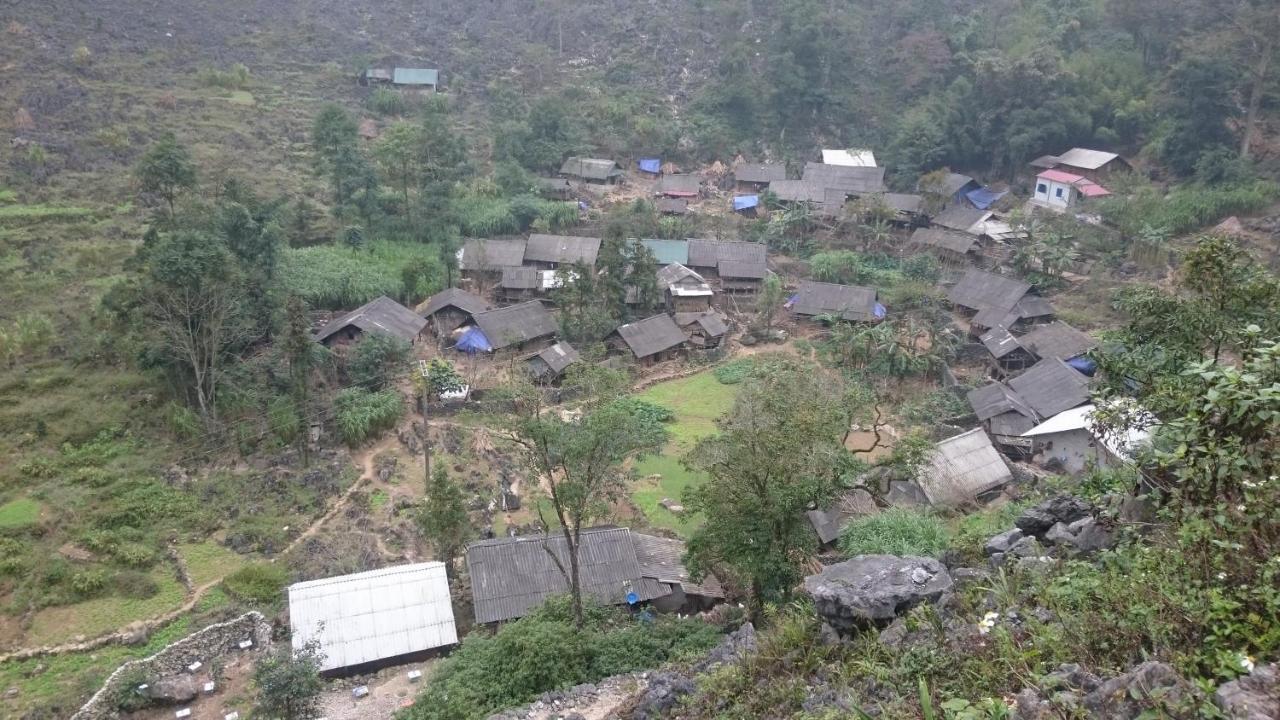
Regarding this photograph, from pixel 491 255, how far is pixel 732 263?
41.8ft

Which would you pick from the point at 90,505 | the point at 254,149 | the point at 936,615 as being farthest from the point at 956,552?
the point at 254,149

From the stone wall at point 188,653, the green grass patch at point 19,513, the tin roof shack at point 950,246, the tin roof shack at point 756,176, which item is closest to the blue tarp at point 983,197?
the tin roof shack at point 950,246

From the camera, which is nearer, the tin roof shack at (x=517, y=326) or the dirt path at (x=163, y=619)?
the dirt path at (x=163, y=619)

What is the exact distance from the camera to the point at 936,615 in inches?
398

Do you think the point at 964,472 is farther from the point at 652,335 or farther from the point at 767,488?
the point at 652,335

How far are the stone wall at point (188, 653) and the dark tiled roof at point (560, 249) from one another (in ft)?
84.7

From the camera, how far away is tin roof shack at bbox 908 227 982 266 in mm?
44312

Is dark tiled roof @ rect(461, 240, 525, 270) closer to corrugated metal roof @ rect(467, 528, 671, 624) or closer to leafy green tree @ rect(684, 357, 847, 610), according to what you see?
corrugated metal roof @ rect(467, 528, 671, 624)

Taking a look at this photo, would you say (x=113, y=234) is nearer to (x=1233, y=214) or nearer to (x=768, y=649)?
(x=768, y=649)

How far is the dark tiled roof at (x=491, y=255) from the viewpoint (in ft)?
139

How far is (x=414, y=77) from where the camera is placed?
212 ft

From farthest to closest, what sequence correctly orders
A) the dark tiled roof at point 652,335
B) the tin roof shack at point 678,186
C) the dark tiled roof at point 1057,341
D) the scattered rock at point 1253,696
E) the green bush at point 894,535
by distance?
the tin roof shack at point 678,186 < the dark tiled roof at point 652,335 < the dark tiled roof at point 1057,341 < the green bush at point 894,535 < the scattered rock at point 1253,696

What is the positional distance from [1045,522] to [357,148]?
40553 millimetres

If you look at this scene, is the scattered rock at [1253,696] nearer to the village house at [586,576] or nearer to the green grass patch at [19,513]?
the village house at [586,576]
